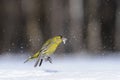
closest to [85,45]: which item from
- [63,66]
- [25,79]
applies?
[63,66]

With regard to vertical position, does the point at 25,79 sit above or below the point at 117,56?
above

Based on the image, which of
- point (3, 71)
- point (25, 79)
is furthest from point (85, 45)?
point (25, 79)

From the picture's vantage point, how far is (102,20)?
7.71 m

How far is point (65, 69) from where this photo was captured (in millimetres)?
5895

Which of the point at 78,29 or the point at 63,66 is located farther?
the point at 78,29

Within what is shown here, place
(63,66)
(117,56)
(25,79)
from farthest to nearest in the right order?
(117,56)
(63,66)
(25,79)

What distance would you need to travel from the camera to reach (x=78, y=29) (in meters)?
7.68

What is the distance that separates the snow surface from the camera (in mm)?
5016

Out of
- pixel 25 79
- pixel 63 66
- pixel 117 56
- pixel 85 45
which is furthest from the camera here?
pixel 85 45

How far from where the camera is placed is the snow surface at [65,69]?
5.02 meters

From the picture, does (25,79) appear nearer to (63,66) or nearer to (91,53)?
(63,66)

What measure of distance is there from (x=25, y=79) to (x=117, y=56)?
242 centimetres

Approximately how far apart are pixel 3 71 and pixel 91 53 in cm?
209

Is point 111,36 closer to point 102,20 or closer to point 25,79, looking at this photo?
point 102,20
